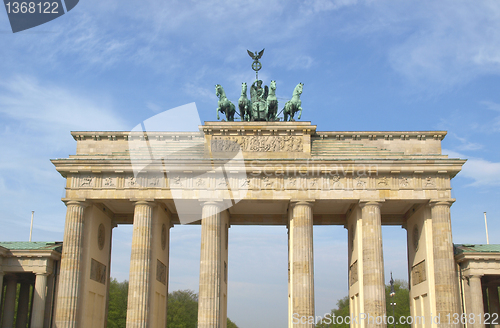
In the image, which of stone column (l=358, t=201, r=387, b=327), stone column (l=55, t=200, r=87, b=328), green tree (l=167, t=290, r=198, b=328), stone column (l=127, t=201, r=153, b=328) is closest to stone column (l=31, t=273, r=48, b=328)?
stone column (l=55, t=200, r=87, b=328)

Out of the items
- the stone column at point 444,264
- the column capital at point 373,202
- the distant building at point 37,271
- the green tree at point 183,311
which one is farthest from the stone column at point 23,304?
the green tree at point 183,311

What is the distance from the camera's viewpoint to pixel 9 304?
119 ft

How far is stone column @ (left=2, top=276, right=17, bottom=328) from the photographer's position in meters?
35.3

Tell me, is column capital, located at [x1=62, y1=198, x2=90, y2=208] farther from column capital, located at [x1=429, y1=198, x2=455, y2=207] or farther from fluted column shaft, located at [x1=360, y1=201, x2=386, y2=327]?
column capital, located at [x1=429, y1=198, x2=455, y2=207]

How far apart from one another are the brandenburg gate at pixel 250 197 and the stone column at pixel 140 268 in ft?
0.22

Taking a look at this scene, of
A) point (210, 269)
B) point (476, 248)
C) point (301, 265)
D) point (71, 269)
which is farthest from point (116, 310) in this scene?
point (476, 248)

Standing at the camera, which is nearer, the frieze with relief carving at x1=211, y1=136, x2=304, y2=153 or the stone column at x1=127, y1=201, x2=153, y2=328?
the stone column at x1=127, y1=201, x2=153, y2=328

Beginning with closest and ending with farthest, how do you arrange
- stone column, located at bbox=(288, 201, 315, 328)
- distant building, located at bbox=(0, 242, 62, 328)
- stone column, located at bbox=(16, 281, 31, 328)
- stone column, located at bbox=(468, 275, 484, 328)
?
1. stone column, located at bbox=(288, 201, 315, 328)
2. stone column, located at bbox=(468, 275, 484, 328)
3. distant building, located at bbox=(0, 242, 62, 328)
4. stone column, located at bbox=(16, 281, 31, 328)

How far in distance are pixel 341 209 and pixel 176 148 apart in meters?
13.4

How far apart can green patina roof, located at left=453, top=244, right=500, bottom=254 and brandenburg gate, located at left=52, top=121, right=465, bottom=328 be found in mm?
2040

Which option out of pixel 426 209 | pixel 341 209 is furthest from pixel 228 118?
pixel 426 209

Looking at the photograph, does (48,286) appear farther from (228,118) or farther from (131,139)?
(228,118)

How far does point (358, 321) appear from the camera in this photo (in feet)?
117

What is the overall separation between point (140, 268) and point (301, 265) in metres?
10.5
